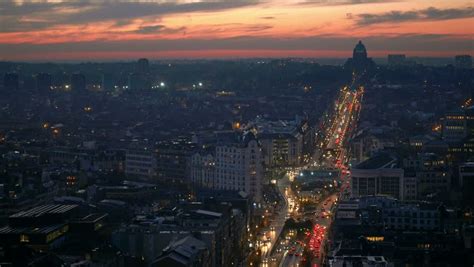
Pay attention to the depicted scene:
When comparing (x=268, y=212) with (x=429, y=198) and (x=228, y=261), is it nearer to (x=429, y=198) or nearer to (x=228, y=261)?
(x=429, y=198)

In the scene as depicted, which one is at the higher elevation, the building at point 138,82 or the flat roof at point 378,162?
the flat roof at point 378,162

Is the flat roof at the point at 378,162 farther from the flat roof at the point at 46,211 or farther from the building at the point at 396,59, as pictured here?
the building at the point at 396,59

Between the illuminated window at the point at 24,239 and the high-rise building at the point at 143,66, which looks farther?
the high-rise building at the point at 143,66

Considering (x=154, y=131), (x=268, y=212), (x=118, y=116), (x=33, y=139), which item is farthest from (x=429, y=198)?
(x=118, y=116)

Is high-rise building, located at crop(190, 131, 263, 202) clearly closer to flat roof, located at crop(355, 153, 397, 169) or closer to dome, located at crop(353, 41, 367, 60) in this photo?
flat roof, located at crop(355, 153, 397, 169)

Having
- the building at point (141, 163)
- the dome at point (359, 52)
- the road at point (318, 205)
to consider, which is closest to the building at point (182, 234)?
the road at point (318, 205)

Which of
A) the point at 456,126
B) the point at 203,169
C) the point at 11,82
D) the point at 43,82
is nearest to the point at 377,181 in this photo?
the point at 203,169
